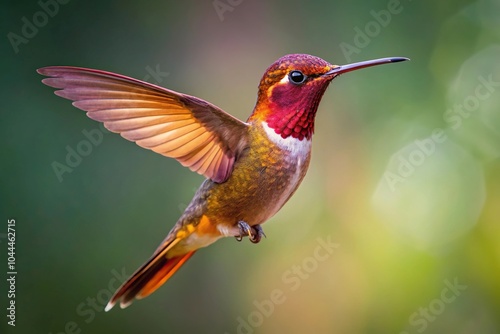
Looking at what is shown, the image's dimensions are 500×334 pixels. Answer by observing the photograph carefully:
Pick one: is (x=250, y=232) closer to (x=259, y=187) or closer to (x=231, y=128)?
(x=259, y=187)

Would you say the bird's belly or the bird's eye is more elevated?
the bird's eye

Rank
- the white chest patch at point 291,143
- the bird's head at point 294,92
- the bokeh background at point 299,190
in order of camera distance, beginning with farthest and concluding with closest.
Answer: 1. the bokeh background at point 299,190
2. the white chest patch at point 291,143
3. the bird's head at point 294,92

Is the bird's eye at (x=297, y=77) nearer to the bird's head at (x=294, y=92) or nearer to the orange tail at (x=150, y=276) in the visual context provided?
the bird's head at (x=294, y=92)

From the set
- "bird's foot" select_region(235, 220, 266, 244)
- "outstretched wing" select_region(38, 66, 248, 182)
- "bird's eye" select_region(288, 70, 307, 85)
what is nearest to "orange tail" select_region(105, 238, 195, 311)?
"bird's foot" select_region(235, 220, 266, 244)

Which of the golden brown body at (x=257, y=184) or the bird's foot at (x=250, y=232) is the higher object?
the golden brown body at (x=257, y=184)

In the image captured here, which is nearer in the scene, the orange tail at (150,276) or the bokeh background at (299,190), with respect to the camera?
the orange tail at (150,276)

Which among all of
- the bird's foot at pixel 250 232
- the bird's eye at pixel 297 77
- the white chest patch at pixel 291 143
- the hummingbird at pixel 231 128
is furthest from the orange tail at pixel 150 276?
the bird's eye at pixel 297 77

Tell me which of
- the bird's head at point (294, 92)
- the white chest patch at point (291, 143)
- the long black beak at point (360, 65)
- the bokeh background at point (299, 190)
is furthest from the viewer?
the bokeh background at point (299, 190)

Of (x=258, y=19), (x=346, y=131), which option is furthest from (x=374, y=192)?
(x=258, y=19)

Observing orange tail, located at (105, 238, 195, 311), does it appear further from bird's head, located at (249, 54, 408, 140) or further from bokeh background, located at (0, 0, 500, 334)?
bokeh background, located at (0, 0, 500, 334)
